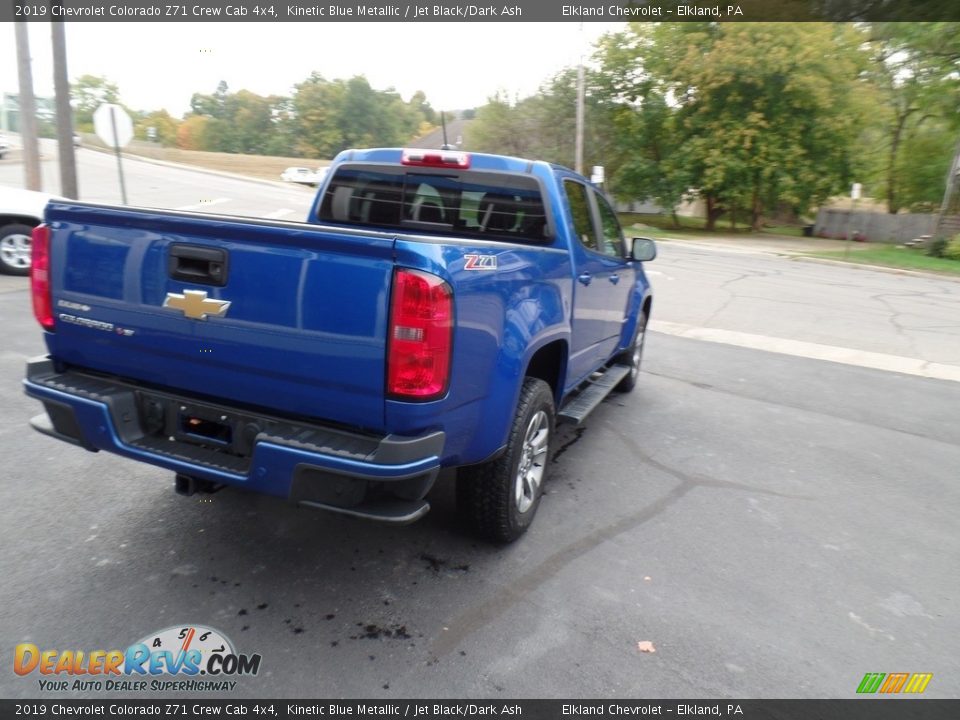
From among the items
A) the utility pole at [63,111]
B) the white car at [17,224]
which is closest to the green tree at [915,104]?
the utility pole at [63,111]

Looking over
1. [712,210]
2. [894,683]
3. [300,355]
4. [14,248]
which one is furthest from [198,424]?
[712,210]

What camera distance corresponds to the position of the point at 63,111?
1266 centimetres

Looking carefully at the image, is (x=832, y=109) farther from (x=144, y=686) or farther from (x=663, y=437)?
(x=144, y=686)

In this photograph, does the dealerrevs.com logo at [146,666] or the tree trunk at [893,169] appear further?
the tree trunk at [893,169]

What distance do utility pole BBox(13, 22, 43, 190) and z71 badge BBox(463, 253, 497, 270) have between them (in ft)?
50.5

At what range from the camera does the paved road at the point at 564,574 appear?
2645mm

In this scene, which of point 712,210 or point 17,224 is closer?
point 17,224

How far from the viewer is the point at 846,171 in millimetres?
30938

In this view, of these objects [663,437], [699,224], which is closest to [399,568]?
[663,437]

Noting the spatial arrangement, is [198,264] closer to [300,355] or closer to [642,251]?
[300,355]

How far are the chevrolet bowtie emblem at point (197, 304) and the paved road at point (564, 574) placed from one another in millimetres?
1228

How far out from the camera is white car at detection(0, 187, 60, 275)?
32.0 feet

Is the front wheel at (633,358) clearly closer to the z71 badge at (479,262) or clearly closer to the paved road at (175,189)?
the z71 badge at (479,262)

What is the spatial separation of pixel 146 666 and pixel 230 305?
1.40 metres
